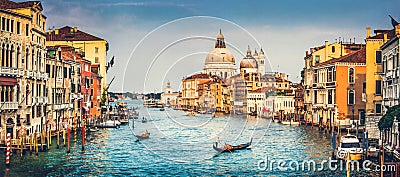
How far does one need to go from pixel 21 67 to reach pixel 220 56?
277 feet

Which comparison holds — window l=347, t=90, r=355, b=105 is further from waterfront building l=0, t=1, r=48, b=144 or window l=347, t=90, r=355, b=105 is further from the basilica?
the basilica

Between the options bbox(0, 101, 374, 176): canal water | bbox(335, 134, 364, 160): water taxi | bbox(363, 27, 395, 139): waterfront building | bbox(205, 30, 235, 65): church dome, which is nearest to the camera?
bbox(0, 101, 374, 176): canal water

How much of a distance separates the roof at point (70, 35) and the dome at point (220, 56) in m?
56.5

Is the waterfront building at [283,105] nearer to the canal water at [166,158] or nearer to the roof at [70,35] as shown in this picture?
the roof at [70,35]

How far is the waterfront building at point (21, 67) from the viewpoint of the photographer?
22.5 m

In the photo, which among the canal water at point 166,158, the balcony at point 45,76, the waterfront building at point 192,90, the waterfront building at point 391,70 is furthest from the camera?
the waterfront building at point 192,90

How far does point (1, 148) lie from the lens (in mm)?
21594

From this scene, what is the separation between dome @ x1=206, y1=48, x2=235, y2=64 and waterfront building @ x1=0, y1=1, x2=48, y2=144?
79039mm

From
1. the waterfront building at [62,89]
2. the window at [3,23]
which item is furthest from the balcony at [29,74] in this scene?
the waterfront building at [62,89]

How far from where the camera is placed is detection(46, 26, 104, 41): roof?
1863 inches

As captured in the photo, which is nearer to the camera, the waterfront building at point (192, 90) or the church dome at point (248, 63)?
the waterfront building at point (192, 90)

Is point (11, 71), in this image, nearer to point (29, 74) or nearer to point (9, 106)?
point (9, 106)

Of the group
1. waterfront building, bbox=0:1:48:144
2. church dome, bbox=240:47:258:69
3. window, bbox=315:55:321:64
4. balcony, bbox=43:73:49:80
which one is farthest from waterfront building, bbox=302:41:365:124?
church dome, bbox=240:47:258:69

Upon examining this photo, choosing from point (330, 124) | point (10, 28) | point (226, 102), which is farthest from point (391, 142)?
point (226, 102)
